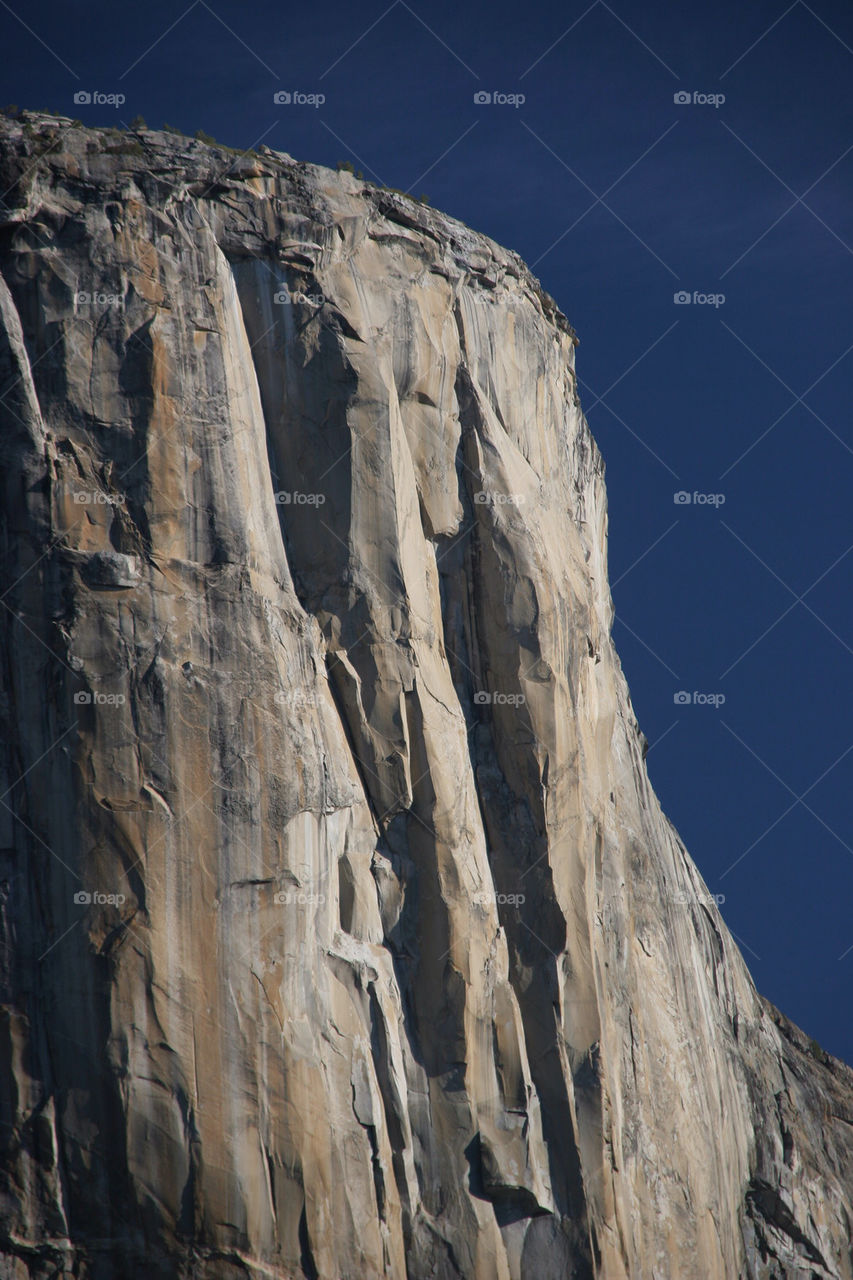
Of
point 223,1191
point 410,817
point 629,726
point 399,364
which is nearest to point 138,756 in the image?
point 410,817

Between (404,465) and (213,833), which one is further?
(404,465)

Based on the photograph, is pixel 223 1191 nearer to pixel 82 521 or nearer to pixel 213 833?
pixel 213 833

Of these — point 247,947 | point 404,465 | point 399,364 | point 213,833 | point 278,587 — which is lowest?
point 247,947

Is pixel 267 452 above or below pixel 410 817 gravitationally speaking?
above

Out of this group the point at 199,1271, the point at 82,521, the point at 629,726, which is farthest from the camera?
the point at 629,726

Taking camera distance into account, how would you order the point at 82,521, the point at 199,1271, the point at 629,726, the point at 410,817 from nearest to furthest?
the point at 199,1271, the point at 82,521, the point at 410,817, the point at 629,726

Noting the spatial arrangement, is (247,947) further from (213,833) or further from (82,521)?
(82,521)
